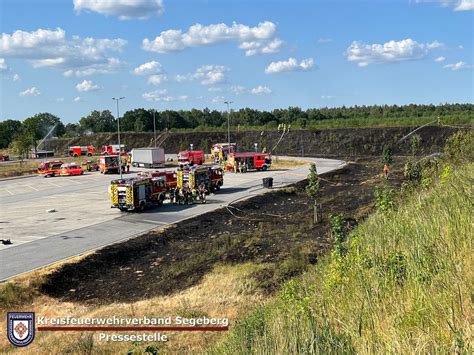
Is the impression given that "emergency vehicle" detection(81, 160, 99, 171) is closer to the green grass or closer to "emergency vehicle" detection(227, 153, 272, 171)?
"emergency vehicle" detection(227, 153, 272, 171)

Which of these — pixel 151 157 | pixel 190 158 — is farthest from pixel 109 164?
pixel 190 158

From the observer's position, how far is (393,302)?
21.4 feet

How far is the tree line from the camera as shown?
127250 mm

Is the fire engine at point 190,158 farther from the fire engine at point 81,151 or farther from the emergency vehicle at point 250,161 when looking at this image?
the fire engine at point 81,151

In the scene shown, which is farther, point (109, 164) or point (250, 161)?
point (109, 164)

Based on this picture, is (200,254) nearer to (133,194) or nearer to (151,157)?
(133,194)

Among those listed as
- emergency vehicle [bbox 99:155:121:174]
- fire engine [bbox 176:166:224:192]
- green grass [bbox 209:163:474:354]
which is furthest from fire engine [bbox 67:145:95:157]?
green grass [bbox 209:163:474:354]

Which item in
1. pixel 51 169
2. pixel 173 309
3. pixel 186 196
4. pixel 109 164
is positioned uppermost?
pixel 109 164

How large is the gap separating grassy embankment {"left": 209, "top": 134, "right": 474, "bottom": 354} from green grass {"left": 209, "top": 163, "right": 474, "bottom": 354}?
0.01 meters

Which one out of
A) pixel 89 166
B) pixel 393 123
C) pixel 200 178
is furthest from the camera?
pixel 393 123

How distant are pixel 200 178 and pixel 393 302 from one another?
1429 inches

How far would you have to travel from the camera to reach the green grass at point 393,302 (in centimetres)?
526

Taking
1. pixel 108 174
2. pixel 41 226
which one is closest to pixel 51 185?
pixel 108 174

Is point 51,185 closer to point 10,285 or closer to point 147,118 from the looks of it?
point 10,285
